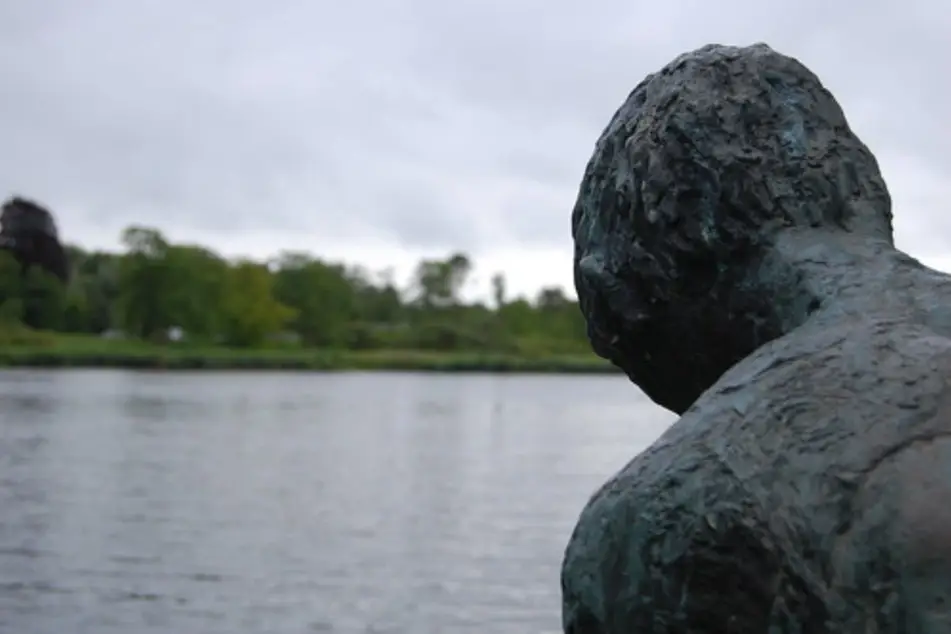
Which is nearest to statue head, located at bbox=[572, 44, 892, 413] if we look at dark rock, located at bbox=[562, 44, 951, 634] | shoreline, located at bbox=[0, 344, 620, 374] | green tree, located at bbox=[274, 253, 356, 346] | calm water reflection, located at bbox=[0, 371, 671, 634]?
dark rock, located at bbox=[562, 44, 951, 634]

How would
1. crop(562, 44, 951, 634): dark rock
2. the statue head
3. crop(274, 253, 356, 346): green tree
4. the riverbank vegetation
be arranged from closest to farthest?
1. crop(562, 44, 951, 634): dark rock
2. the statue head
3. the riverbank vegetation
4. crop(274, 253, 356, 346): green tree

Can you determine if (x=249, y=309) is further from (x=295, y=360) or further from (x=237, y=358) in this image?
(x=237, y=358)

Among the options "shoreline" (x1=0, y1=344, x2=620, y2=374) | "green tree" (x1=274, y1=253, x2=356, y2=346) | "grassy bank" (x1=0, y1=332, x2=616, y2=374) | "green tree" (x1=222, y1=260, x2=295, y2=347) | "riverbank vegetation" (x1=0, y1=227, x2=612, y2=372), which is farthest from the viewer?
"green tree" (x1=274, y1=253, x2=356, y2=346)

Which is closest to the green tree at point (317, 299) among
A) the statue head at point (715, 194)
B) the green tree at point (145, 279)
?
the green tree at point (145, 279)

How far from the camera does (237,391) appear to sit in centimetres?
6556

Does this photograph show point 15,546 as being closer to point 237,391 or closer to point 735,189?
point 735,189

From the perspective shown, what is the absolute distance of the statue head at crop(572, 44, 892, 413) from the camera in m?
2.29

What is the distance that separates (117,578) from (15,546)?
3.01 meters

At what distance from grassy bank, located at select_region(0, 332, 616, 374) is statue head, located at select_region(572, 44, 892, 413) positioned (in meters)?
87.2

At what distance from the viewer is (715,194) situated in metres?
2.30

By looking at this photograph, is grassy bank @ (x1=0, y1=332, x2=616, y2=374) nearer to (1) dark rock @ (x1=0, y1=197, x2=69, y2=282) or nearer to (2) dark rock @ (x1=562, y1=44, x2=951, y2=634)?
(1) dark rock @ (x1=0, y1=197, x2=69, y2=282)

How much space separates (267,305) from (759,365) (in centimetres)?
10575

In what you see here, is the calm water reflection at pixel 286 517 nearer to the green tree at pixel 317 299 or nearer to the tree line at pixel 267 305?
the tree line at pixel 267 305

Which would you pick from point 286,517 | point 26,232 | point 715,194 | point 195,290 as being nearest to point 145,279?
point 195,290
